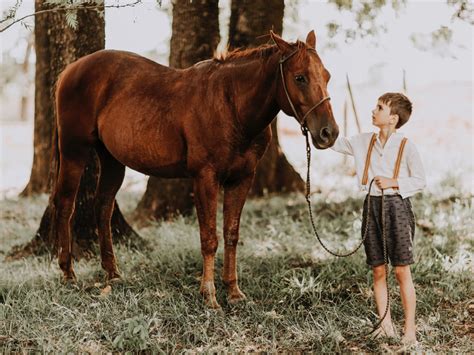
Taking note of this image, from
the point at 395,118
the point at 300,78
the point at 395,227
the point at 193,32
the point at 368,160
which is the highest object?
the point at 193,32

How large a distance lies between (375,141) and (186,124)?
1527mm

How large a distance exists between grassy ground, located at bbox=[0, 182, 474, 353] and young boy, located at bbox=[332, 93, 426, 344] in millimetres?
591

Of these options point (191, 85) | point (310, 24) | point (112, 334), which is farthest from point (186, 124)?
point (310, 24)

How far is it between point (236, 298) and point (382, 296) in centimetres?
122

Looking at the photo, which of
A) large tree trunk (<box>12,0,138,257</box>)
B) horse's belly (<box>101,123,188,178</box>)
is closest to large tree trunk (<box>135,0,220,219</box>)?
large tree trunk (<box>12,0,138,257</box>)

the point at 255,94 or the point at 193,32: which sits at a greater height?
the point at 193,32

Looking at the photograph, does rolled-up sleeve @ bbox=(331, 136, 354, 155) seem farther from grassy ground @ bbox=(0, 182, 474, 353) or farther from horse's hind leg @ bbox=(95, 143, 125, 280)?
horse's hind leg @ bbox=(95, 143, 125, 280)

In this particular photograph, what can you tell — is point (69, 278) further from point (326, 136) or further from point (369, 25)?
point (369, 25)

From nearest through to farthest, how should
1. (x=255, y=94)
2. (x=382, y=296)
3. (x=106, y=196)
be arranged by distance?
(x=382, y=296)
(x=255, y=94)
(x=106, y=196)

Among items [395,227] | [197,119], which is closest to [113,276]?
[197,119]

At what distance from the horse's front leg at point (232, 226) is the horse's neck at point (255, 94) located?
1.67ft

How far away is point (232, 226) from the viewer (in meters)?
4.67

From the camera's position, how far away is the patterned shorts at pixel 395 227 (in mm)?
3795

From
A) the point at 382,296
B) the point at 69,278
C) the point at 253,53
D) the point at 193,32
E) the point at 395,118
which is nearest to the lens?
the point at 395,118
